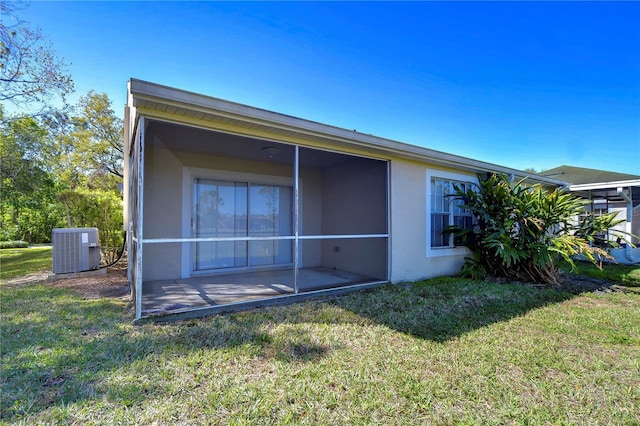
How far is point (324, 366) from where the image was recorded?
2.55 metres

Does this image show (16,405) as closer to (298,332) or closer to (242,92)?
(298,332)

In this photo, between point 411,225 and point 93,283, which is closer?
point 93,283

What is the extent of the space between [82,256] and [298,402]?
6.65m

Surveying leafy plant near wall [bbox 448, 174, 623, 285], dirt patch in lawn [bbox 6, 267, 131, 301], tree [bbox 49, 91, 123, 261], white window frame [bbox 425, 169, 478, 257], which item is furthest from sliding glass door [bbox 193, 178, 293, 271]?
tree [bbox 49, 91, 123, 261]

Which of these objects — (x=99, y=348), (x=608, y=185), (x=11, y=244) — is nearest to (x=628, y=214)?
(x=608, y=185)

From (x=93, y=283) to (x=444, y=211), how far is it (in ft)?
24.6


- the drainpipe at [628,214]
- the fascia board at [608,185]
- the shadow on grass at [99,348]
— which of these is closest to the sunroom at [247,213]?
the shadow on grass at [99,348]

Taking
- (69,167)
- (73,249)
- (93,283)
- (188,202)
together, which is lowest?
(93,283)

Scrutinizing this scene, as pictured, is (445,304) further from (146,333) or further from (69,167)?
(69,167)

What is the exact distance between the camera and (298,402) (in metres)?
2.04

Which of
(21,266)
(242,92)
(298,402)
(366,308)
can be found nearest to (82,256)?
(21,266)

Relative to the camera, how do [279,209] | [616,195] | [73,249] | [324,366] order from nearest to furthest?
1. [324,366]
2. [73,249]
3. [279,209]
4. [616,195]

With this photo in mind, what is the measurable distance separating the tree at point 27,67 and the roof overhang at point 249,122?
723cm

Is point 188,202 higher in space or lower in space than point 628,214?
higher
